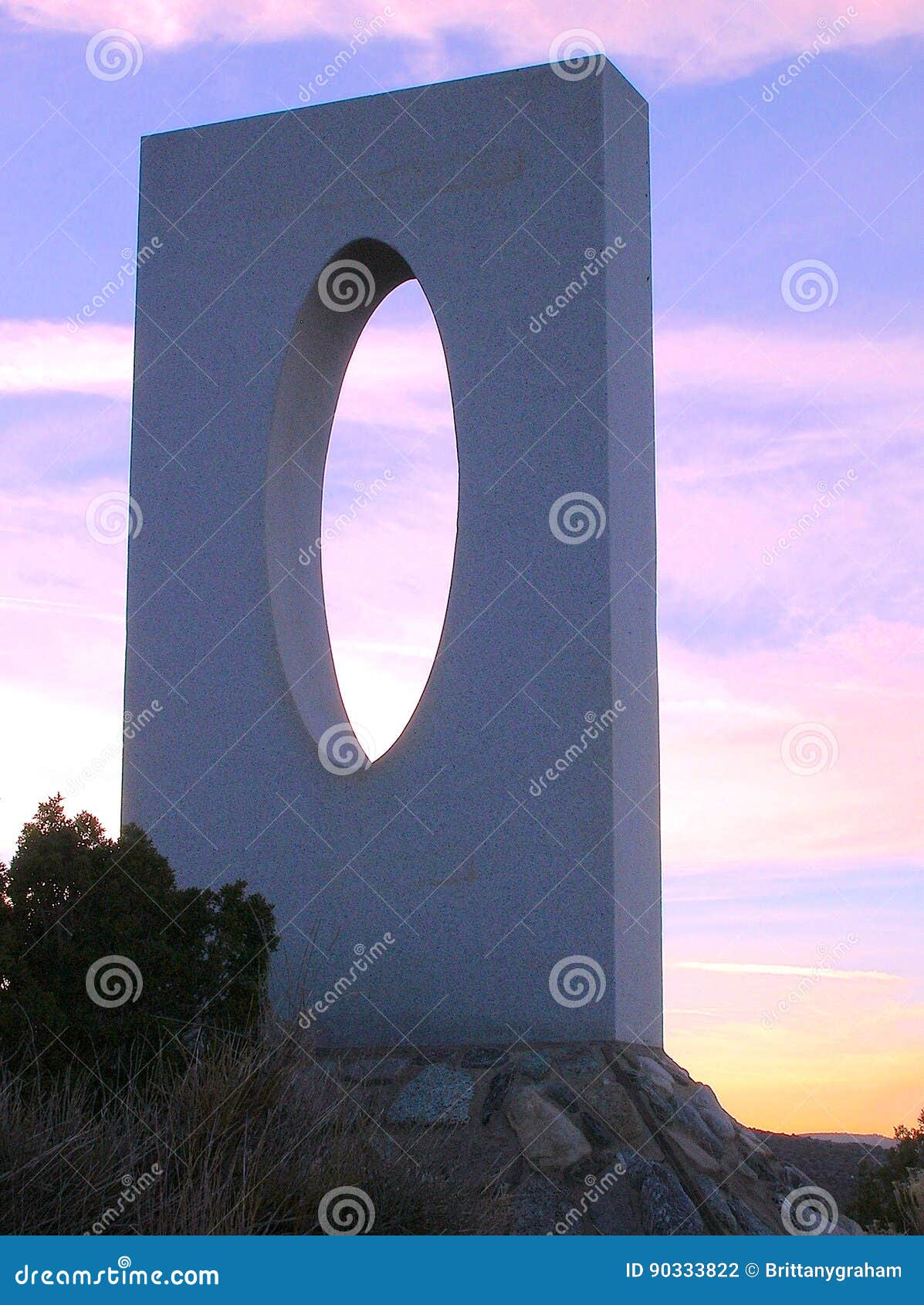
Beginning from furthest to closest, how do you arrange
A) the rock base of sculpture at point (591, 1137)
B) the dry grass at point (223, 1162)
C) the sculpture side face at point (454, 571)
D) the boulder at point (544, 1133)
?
1. the sculpture side face at point (454, 571)
2. the boulder at point (544, 1133)
3. the rock base of sculpture at point (591, 1137)
4. the dry grass at point (223, 1162)

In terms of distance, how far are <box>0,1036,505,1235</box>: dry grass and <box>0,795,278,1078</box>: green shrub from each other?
1.94ft

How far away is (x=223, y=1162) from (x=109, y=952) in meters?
1.90

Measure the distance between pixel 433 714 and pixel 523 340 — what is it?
2.20 metres

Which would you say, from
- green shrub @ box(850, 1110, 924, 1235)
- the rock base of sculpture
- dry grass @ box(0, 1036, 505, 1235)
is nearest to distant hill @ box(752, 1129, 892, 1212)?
green shrub @ box(850, 1110, 924, 1235)

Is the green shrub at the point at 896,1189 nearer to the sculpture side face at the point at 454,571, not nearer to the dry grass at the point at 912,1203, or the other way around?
the dry grass at the point at 912,1203

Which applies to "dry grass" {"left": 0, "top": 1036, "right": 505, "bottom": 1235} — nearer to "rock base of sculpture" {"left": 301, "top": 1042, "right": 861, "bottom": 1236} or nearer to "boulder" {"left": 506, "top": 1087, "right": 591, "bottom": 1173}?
"rock base of sculpture" {"left": 301, "top": 1042, "right": 861, "bottom": 1236}

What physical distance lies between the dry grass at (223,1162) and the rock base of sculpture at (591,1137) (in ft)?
1.86

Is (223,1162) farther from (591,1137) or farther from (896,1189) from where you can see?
(896,1189)

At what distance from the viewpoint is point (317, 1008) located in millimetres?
8648

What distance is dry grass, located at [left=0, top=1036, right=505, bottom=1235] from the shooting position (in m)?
5.34

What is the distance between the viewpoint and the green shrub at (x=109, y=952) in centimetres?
707

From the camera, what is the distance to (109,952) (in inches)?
287

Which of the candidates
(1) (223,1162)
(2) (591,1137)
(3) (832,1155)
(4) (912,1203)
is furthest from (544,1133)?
(3) (832,1155)

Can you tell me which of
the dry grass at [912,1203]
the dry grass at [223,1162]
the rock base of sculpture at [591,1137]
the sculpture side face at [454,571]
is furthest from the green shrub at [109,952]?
the dry grass at [912,1203]
